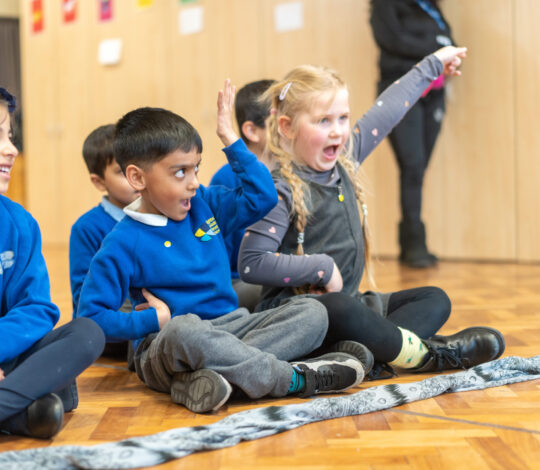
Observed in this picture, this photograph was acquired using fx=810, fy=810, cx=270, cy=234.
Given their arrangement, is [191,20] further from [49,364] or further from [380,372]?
[49,364]

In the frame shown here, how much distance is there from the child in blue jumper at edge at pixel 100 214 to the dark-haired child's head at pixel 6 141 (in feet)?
1.72

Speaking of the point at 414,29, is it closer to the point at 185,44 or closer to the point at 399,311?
the point at 185,44

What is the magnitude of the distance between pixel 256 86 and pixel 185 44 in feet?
9.30

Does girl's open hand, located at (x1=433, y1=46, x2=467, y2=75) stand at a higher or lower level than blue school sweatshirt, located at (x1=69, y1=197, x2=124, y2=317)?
higher

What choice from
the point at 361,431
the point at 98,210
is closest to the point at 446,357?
the point at 361,431

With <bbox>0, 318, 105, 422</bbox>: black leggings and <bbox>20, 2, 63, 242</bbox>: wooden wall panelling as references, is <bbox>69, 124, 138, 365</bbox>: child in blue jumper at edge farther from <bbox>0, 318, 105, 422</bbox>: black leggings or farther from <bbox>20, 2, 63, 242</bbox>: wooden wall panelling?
<bbox>20, 2, 63, 242</bbox>: wooden wall panelling

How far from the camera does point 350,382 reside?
149 cm

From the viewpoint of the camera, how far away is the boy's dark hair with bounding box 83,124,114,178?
2.09 m

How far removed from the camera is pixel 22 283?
137cm

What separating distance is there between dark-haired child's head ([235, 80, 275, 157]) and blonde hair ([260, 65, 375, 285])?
298 mm

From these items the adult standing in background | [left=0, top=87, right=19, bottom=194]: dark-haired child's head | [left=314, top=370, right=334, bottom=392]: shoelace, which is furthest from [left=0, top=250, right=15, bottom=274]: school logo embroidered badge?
the adult standing in background

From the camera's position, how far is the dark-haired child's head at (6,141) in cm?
136

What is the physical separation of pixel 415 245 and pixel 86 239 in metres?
2.16

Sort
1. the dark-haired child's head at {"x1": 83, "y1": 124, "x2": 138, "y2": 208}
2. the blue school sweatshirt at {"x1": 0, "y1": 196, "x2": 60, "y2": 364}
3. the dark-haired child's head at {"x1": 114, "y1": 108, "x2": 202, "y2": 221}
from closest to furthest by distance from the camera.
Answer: the blue school sweatshirt at {"x1": 0, "y1": 196, "x2": 60, "y2": 364} → the dark-haired child's head at {"x1": 114, "y1": 108, "x2": 202, "y2": 221} → the dark-haired child's head at {"x1": 83, "y1": 124, "x2": 138, "y2": 208}
